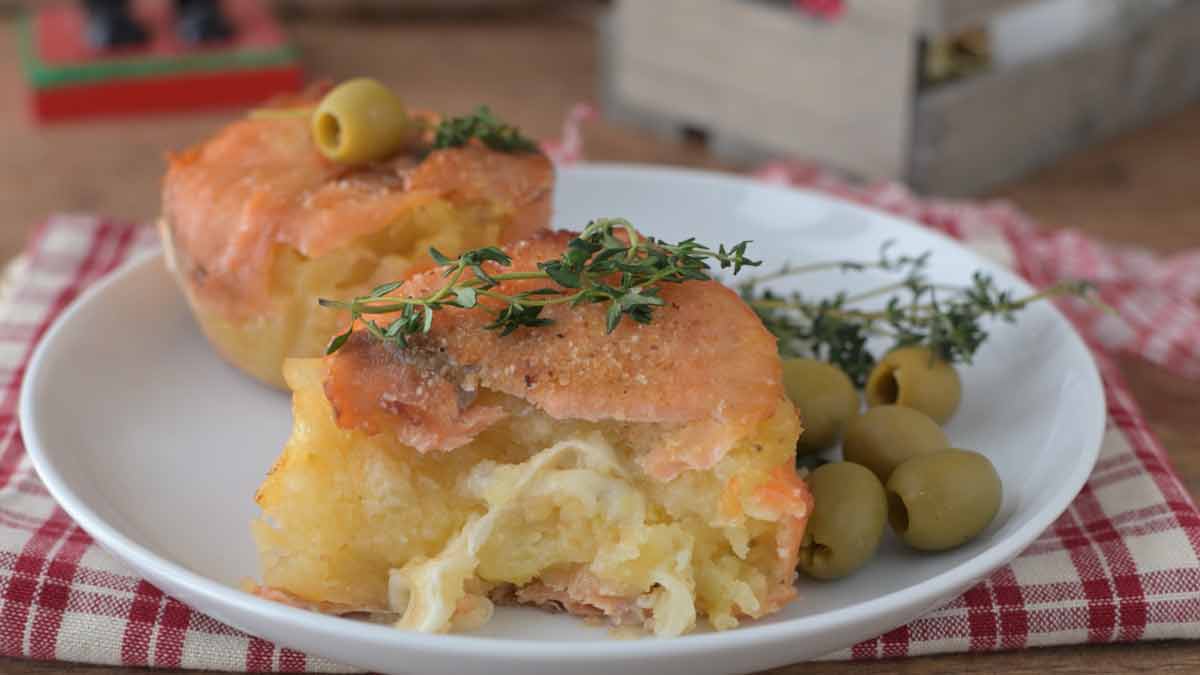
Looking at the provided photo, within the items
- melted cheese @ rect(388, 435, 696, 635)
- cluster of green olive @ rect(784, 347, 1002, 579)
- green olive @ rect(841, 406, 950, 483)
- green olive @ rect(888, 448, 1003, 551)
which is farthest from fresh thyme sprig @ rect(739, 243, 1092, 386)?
melted cheese @ rect(388, 435, 696, 635)

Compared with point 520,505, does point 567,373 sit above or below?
above

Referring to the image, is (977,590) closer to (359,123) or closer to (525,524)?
(525,524)

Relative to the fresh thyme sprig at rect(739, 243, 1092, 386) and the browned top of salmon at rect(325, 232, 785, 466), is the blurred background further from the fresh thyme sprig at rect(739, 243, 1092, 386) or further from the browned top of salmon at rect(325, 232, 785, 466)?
the browned top of salmon at rect(325, 232, 785, 466)

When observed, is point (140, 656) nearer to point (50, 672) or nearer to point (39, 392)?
point (50, 672)

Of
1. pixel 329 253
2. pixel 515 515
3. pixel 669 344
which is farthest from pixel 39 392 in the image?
pixel 669 344

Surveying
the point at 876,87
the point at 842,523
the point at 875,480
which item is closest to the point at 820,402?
the point at 875,480

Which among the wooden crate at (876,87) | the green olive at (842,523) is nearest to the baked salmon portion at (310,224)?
the green olive at (842,523)

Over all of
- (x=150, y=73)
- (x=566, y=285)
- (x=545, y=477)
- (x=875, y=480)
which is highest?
(x=566, y=285)
